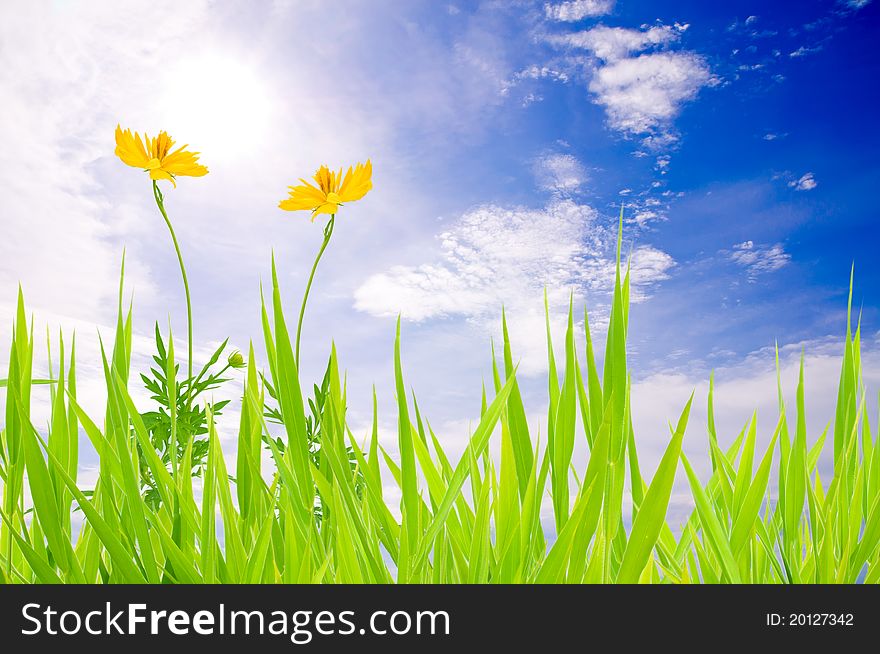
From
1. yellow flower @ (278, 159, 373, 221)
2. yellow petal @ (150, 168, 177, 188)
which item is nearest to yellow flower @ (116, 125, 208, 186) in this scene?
yellow petal @ (150, 168, 177, 188)

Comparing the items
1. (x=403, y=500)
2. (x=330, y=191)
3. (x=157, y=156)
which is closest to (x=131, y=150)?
(x=157, y=156)

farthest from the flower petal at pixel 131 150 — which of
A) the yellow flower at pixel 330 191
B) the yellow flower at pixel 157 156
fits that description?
the yellow flower at pixel 330 191

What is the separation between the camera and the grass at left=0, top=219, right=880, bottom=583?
77cm

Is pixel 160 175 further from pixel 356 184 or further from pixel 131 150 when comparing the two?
pixel 356 184

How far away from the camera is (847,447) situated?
3.40 ft

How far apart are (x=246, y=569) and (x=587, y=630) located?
39cm

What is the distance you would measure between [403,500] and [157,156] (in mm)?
648

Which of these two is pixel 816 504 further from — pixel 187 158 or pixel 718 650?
pixel 187 158

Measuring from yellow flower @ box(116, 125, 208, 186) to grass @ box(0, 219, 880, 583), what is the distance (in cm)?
25

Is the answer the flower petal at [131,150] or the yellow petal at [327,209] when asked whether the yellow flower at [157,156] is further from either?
the yellow petal at [327,209]

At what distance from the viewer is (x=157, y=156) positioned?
42.6 inches

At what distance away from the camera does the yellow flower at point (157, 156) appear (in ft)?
3.49

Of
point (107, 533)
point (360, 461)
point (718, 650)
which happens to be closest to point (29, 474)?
point (107, 533)

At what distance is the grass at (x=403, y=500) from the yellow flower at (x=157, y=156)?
9.8 inches
